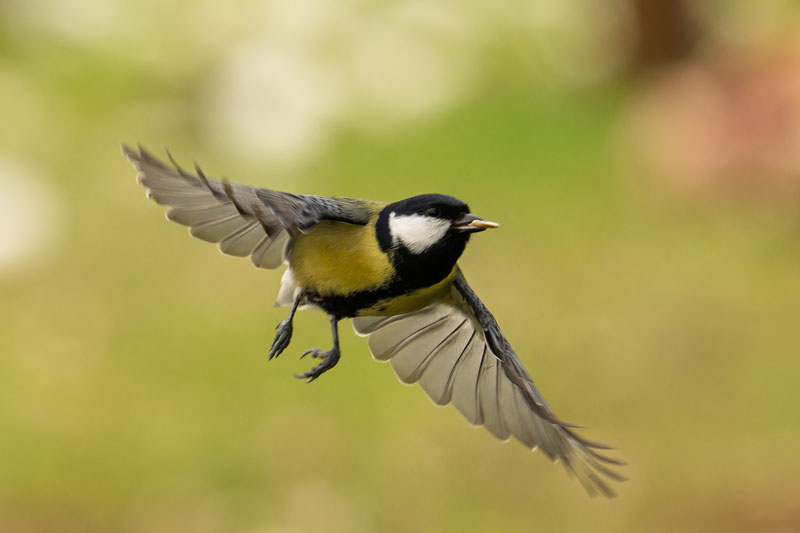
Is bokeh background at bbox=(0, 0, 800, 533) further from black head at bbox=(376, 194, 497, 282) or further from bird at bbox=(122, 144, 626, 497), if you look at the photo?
black head at bbox=(376, 194, 497, 282)

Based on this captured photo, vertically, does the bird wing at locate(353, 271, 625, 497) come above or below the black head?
below

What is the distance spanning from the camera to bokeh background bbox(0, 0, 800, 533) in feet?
17.9

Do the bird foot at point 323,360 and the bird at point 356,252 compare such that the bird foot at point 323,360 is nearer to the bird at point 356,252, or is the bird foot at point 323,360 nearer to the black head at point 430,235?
the bird at point 356,252

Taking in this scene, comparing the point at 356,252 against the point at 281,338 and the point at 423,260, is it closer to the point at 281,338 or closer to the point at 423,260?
the point at 423,260

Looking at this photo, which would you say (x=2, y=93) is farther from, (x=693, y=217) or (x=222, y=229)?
(x=222, y=229)

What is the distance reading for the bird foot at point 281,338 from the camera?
6.78ft

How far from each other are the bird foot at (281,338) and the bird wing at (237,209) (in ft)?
0.64

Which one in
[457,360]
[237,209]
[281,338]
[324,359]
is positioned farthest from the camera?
[457,360]

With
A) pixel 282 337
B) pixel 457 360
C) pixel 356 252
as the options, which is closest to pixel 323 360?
pixel 282 337

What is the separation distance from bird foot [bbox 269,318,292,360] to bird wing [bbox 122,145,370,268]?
0.19m

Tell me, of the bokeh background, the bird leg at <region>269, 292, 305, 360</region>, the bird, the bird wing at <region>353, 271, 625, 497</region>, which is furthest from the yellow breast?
the bokeh background

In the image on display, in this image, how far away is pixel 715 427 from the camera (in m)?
5.99

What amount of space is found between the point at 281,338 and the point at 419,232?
0.37 metres

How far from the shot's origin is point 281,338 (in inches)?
83.7
